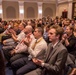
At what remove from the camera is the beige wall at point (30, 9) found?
57.7 ft

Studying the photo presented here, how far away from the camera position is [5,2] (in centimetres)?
1670

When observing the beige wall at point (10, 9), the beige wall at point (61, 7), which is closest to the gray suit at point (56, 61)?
the beige wall at point (61, 7)

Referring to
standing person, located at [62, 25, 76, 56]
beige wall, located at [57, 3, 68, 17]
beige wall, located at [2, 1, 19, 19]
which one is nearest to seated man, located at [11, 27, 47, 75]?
standing person, located at [62, 25, 76, 56]

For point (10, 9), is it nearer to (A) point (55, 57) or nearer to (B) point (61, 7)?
(B) point (61, 7)

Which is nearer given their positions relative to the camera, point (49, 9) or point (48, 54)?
point (48, 54)

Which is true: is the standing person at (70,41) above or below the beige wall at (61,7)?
below

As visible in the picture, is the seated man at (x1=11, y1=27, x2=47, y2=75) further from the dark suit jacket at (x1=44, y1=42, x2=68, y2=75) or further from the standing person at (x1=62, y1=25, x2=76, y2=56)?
the standing person at (x1=62, y1=25, x2=76, y2=56)

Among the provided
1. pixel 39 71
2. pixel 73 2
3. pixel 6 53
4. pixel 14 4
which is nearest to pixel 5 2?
pixel 14 4

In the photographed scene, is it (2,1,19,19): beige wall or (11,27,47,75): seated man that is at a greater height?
(2,1,19,19): beige wall

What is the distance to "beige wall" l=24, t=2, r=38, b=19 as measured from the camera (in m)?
17.6

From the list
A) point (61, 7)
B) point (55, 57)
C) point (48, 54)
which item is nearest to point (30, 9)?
point (61, 7)

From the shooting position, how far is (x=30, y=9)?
18.0 metres

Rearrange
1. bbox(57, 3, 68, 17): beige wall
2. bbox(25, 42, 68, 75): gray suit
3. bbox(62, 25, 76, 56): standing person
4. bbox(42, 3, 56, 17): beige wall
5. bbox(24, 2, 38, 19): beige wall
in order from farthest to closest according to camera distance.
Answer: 1. bbox(42, 3, 56, 17): beige wall
2. bbox(24, 2, 38, 19): beige wall
3. bbox(57, 3, 68, 17): beige wall
4. bbox(62, 25, 76, 56): standing person
5. bbox(25, 42, 68, 75): gray suit

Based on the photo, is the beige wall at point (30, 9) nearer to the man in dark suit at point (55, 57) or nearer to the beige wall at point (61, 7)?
the beige wall at point (61, 7)
